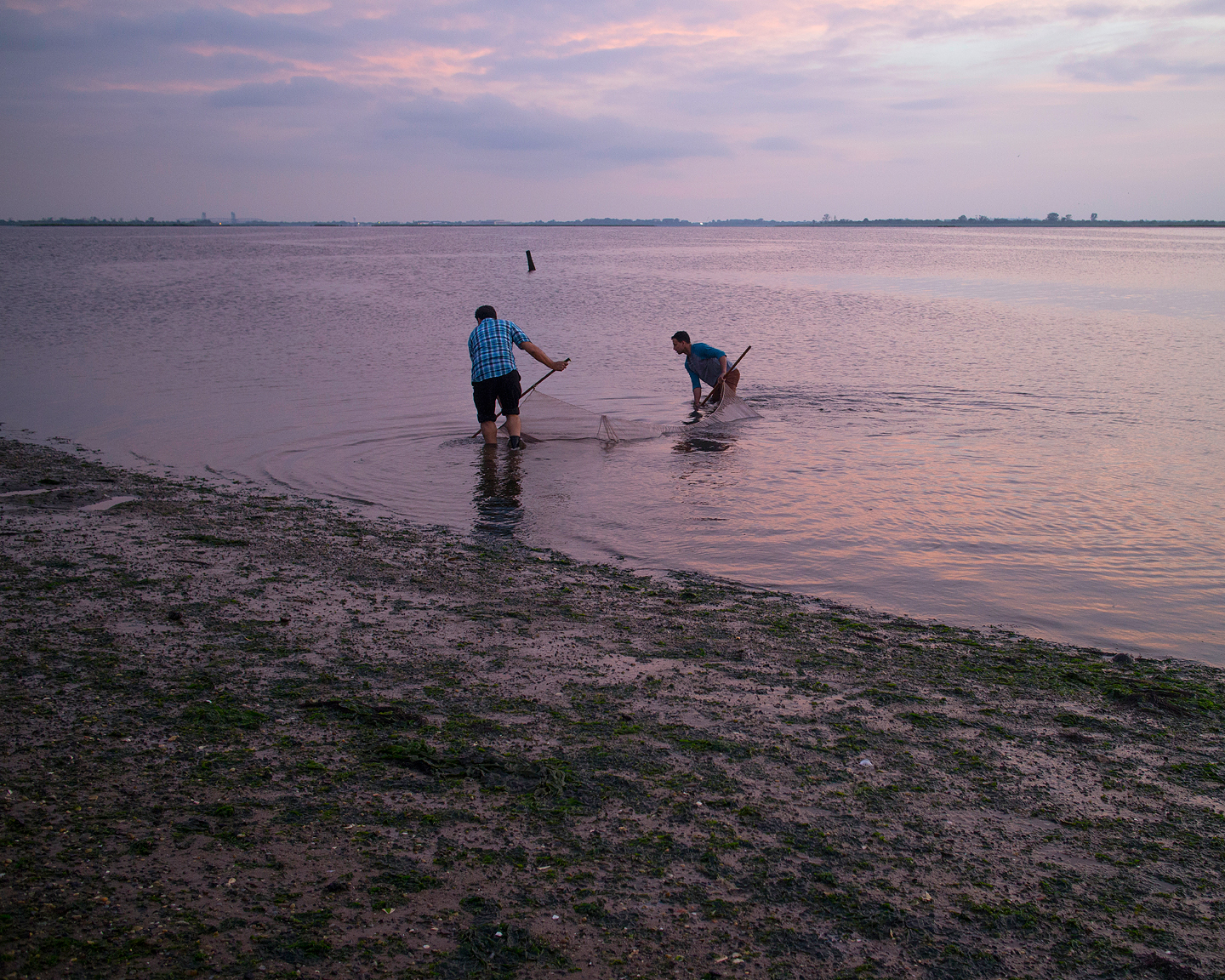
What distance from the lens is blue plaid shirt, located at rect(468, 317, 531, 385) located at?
10008 millimetres

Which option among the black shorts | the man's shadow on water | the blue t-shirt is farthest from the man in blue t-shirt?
the man's shadow on water

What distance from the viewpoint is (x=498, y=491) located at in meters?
8.52

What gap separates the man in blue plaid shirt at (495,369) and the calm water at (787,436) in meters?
0.49

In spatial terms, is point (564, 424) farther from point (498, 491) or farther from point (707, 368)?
point (707, 368)

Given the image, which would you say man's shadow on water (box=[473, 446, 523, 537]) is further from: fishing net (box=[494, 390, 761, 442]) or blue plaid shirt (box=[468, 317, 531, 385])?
blue plaid shirt (box=[468, 317, 531, 385])

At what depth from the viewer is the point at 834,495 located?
847cm

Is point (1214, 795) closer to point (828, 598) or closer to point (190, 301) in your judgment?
point (828, 598)

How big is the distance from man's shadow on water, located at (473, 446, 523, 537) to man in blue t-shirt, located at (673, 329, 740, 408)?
3.65 m

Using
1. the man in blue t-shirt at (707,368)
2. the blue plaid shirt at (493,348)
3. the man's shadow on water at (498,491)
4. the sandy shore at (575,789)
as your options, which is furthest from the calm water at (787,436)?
the sandy shore at (575,789)

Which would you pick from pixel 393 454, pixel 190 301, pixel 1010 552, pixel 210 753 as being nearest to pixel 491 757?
pixel 210 753

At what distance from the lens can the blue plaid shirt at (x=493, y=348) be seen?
1001cm

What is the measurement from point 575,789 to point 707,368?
10060mm

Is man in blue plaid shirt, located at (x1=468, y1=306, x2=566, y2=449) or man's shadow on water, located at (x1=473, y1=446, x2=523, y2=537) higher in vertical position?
man in blue plaid shirt, located at (x1=468, y1=306, x2=566, y2=449)

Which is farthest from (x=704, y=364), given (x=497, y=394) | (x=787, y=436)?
(x=497, y=394)
